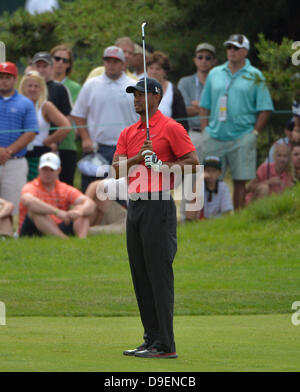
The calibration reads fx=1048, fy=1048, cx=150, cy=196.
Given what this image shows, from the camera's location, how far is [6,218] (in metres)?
14.8

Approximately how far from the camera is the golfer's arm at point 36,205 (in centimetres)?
1424

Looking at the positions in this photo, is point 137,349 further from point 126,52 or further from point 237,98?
point 126,52

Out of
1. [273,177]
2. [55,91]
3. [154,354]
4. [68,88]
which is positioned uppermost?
[68,88]

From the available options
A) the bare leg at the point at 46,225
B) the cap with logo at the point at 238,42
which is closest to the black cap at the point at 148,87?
the bare leg at the point at 46,225

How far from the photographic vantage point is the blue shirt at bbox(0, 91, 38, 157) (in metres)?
15.0

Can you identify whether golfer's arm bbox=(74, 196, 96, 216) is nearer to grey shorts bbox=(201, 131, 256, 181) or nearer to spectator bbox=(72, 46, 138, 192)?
spectator bbox=(72, 46, 138, 192)

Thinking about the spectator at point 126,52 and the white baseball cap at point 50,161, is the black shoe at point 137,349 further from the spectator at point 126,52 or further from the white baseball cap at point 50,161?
the spectator at point 126,52

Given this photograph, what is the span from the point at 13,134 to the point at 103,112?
4.43ft

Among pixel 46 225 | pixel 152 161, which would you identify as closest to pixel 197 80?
pixel 46 225

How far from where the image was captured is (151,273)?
7.78 meters

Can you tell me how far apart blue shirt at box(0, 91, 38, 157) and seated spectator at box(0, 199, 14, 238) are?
851 millimetres

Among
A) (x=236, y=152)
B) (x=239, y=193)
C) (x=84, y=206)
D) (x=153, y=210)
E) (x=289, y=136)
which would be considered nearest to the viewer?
(x=153, y=210)

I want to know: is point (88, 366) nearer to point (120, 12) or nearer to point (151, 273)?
point (151, 273)

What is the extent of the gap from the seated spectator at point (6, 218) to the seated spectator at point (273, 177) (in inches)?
141
